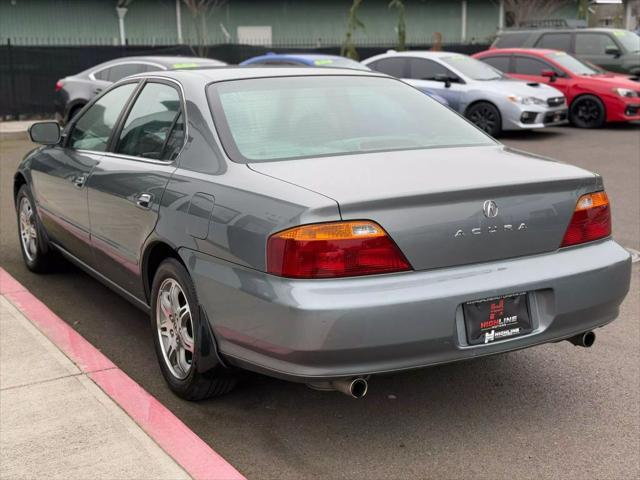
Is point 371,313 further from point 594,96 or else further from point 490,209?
point 594,96

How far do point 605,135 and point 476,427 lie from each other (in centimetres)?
1256

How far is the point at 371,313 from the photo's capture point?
318 cm

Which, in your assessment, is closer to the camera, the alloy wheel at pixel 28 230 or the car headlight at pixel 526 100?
the alloy wheel at pixel 28 230

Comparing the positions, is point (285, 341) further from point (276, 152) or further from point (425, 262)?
point (276, 152)

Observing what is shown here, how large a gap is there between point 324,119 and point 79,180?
5.69ft

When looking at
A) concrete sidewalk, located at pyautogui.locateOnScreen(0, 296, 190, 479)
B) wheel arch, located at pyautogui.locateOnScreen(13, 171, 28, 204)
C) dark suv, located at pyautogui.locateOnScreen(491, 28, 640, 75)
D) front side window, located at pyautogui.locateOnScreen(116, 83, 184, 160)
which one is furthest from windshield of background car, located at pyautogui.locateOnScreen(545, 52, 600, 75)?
concrete sidewalk, located at pyautogui.locateOnScreen(0, 296, 190, 479)

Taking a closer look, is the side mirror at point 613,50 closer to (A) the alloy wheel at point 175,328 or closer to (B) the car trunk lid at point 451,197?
(B) the car trunk lid at point 451,197

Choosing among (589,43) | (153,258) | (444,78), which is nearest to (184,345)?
(153,258)

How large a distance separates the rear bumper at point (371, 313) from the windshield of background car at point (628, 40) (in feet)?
53.3

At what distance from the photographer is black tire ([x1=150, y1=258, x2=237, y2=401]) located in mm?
3774

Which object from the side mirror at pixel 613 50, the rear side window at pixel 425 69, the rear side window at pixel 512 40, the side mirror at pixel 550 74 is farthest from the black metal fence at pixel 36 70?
the side mirror at pixel 613 50

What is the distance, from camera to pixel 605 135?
49.8ft

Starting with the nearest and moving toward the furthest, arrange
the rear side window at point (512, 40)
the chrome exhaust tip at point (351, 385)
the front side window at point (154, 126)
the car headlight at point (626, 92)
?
1. the chrome exhaust tip at point (351, 385)
2. the front side window at point (154, 126)
3. the car headlight at point (626, 92)
4. the rear side window at point (512, 40)

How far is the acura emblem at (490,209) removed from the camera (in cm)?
343
